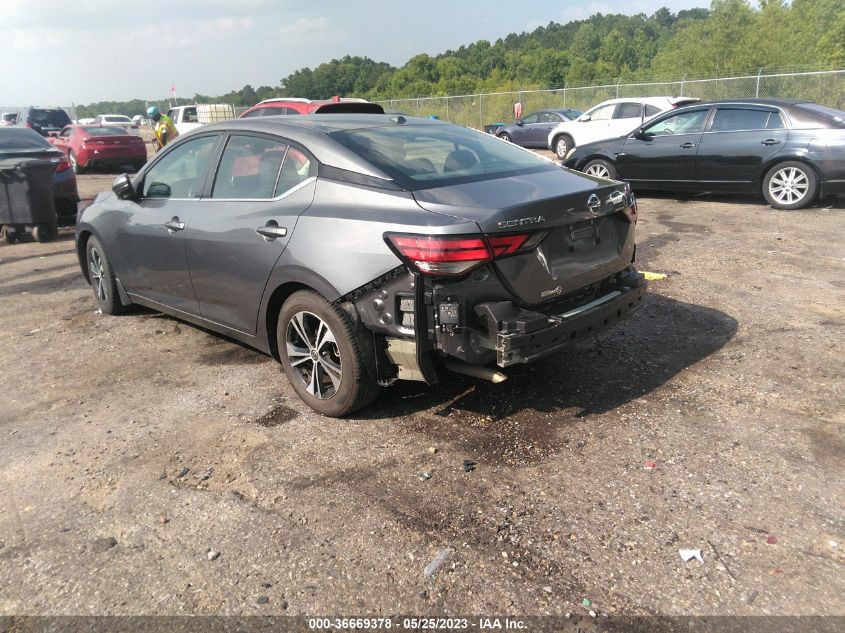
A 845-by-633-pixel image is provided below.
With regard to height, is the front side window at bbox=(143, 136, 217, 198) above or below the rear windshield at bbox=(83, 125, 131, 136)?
below

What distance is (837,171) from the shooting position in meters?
9.14

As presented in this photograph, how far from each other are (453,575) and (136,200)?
13.5 feet

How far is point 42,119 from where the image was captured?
1121 inches

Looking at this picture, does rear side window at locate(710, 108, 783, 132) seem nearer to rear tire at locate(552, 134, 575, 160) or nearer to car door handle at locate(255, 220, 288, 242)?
rear tire at locate(552, 134, 575, 160)

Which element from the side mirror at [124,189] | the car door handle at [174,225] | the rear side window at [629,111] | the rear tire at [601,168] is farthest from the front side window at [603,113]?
the car door handle at [174,225]

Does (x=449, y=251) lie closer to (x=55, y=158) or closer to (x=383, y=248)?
(x=383, y=248)

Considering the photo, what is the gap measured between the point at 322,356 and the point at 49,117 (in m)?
30.9

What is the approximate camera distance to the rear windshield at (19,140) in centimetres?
1099

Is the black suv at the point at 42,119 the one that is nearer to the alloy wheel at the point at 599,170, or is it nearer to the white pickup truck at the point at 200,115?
the white pickup truck at the point at 200,115

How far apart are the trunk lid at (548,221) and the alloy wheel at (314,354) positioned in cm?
102

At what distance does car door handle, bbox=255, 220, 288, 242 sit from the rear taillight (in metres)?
0.96

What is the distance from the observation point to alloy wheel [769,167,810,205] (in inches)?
375

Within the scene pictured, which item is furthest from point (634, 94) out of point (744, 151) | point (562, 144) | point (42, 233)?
point (42, 233)

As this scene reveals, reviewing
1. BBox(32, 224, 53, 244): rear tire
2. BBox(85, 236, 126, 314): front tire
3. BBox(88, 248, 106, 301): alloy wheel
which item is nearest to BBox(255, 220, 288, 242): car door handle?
BBox(85, 236, 126, 314): front tire
